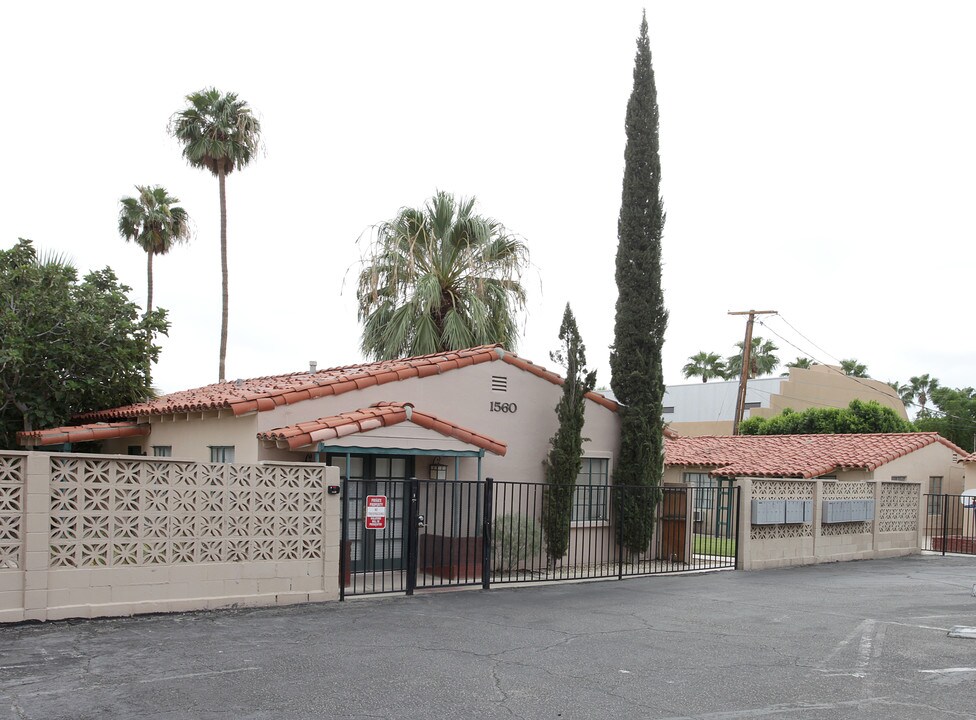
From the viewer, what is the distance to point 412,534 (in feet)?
44.0

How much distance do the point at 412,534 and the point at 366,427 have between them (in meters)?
2.25

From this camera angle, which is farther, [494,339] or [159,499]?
[494,339]

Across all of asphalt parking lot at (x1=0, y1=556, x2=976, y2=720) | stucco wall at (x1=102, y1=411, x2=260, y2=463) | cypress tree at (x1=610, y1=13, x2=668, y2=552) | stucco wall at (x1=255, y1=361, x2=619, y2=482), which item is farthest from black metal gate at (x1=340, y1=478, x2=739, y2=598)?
stucco wall at (x1=102, y1=411, x2=260, y2=463)

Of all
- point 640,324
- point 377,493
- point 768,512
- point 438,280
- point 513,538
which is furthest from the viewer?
point 438,280

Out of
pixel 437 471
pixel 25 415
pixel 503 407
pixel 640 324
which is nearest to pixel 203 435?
pixel 437 471

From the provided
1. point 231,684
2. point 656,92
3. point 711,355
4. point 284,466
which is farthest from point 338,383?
point 711,355

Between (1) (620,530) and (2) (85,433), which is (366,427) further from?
(2) (85,433)

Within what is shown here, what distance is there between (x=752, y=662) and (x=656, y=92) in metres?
15.8

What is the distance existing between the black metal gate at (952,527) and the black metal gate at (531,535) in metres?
7.85

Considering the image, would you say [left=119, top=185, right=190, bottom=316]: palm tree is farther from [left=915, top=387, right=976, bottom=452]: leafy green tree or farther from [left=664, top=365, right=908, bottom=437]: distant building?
[left=915, top=387, right=976, bottom=452]: leafy green tree

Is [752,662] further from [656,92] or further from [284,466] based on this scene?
[656,92]

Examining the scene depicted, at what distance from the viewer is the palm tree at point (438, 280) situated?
2608 centimetres

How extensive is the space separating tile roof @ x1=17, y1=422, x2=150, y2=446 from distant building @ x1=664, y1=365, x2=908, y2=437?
110 ft

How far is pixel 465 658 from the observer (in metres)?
9.18
